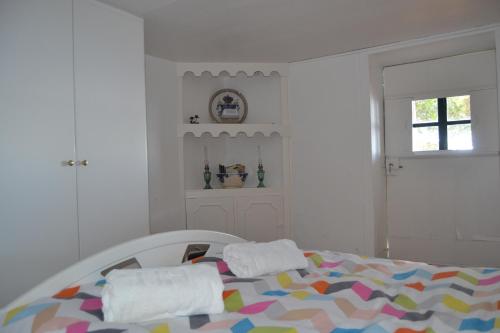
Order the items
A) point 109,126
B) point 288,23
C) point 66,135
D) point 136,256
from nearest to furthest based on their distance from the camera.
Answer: point 136,256 → point 66,135 → point 109,126 → point 288,23

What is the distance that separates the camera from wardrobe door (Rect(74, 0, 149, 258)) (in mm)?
2039

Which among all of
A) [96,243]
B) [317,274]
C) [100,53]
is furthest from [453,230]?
[100,53]

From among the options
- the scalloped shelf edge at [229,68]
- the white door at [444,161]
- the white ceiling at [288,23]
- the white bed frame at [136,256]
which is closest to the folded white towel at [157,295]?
the white bed frame at [136,256]

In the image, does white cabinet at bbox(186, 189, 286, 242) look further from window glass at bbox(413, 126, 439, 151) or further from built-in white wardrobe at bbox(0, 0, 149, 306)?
window glass at bbox(413, 126, 439, 151)

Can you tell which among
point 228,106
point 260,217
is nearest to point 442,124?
point 260,217

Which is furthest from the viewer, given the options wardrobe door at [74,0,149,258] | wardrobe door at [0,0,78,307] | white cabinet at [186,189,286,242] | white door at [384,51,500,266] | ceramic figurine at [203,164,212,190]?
ceramic figurine at [203,164,212,190]

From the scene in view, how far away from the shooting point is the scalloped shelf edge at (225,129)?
11.1ft

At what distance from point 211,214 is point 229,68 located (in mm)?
1328

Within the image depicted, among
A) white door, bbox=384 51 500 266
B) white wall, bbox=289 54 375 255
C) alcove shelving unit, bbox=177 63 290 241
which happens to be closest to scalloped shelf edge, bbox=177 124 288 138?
alcove shelving unit, bbox=177 63 290 241

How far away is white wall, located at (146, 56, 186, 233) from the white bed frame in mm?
1549

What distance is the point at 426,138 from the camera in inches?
136

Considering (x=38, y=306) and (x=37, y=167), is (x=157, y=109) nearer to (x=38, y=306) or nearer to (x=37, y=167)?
(x=37, y=167)

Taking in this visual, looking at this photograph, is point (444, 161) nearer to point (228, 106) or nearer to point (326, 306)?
point (228, 106)

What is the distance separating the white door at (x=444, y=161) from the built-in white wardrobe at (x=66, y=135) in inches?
93.7
